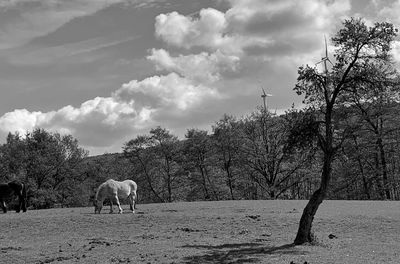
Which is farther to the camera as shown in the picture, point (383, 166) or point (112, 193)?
point (383, 166)

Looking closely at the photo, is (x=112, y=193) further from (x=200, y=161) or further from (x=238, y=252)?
(x=200, y=161)

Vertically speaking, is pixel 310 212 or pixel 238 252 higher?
pixel 310 212

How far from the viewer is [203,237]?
21391 mm

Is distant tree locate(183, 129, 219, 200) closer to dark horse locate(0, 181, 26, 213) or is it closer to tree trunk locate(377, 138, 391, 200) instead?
tree trunk locate(377, 138, 391, 200)

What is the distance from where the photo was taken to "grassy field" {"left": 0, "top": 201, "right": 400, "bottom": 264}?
16547 millimetres

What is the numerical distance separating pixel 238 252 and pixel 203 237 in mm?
4263

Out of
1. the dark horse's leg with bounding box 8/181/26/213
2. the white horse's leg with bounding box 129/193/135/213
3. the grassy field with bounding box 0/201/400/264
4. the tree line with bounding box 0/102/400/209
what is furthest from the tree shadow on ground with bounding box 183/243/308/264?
the tree line with bounding box 0/102/400/209

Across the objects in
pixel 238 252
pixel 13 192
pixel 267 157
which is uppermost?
pixel 267 157

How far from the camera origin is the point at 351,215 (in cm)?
2794

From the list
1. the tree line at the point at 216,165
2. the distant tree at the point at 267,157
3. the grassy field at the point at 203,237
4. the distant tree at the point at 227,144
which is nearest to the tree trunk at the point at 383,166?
the tree line at the point at 216,165

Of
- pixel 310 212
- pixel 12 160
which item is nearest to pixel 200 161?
pixel 12 160

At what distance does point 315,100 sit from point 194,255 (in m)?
8.47

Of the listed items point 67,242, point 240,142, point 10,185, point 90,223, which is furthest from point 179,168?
point 67,242

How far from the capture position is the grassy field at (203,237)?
16.5 metres
